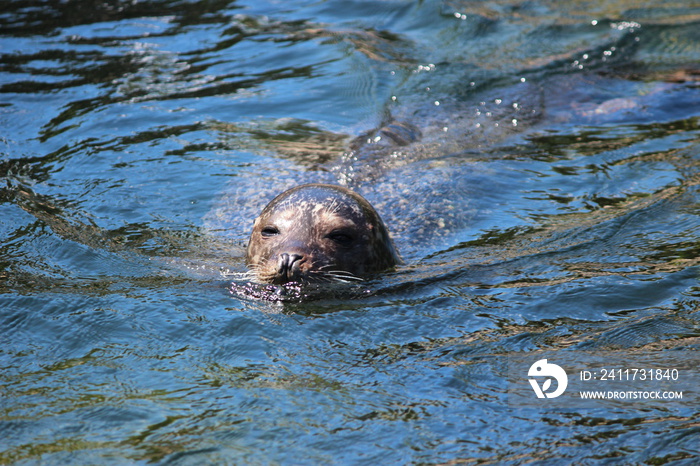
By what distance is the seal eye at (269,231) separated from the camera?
6.13m

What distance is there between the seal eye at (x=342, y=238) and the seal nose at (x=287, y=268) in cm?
52

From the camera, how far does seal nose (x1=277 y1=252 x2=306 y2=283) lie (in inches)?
219

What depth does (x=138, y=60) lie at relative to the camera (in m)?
11.3

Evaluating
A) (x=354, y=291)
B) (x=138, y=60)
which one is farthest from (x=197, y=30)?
(x=354, y=291)

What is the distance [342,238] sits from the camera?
6.11m

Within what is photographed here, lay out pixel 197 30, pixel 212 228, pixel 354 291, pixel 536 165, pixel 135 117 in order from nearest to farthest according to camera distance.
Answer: pixel 354 291 → pixel 212 228 → pixel 536 165 → pixel 135 117 → pixel 197 30

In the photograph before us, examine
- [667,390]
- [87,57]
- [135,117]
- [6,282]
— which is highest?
[87,57]

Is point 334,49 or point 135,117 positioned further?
point 334,49

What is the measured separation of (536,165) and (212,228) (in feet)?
11.6

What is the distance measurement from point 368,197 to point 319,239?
1.90 m

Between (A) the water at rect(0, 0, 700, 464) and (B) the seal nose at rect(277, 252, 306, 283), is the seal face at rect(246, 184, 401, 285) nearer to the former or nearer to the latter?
(B) the seal nose at rect(277, 252, 306, 283)

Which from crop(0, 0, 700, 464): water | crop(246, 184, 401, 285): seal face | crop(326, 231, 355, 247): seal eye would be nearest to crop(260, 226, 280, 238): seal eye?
crop(246, 184, 401, 285): seal face

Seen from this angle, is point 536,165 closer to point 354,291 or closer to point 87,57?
point 354,291

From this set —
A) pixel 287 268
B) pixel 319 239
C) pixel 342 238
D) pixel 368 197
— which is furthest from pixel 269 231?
pixel 368 197
